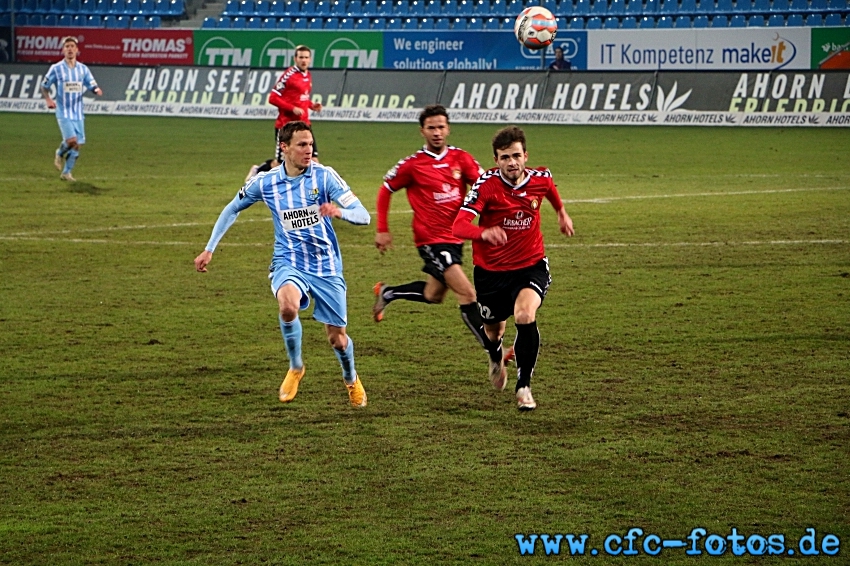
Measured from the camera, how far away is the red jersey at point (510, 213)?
8.12 meters

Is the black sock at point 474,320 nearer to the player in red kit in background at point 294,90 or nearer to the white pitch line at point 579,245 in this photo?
the white pitch line at point 579,245

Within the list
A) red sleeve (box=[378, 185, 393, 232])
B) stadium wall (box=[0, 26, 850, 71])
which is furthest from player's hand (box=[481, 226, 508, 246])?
stadium wall (box=[0, 26, 850, 71])

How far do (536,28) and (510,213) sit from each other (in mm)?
9956

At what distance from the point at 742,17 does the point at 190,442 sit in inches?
1230

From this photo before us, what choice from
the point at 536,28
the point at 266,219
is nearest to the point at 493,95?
the point at 536,28

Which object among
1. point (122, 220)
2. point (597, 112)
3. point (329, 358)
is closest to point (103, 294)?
point (329, 358)

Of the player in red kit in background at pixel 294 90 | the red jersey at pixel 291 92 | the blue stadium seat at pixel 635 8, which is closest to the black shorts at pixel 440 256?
the player in red kit in background at pixel 294 90

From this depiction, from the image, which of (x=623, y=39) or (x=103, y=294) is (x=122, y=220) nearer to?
(x=103, y=294)

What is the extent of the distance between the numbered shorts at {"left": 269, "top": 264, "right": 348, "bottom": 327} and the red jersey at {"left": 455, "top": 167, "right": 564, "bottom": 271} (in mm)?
949

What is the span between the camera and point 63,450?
709cm

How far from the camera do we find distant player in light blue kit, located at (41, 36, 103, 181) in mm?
20375

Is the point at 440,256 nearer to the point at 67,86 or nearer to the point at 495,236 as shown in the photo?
the point at 495,236

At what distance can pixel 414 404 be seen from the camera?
804 centimetres

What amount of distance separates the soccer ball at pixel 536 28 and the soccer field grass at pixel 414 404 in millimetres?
2731
